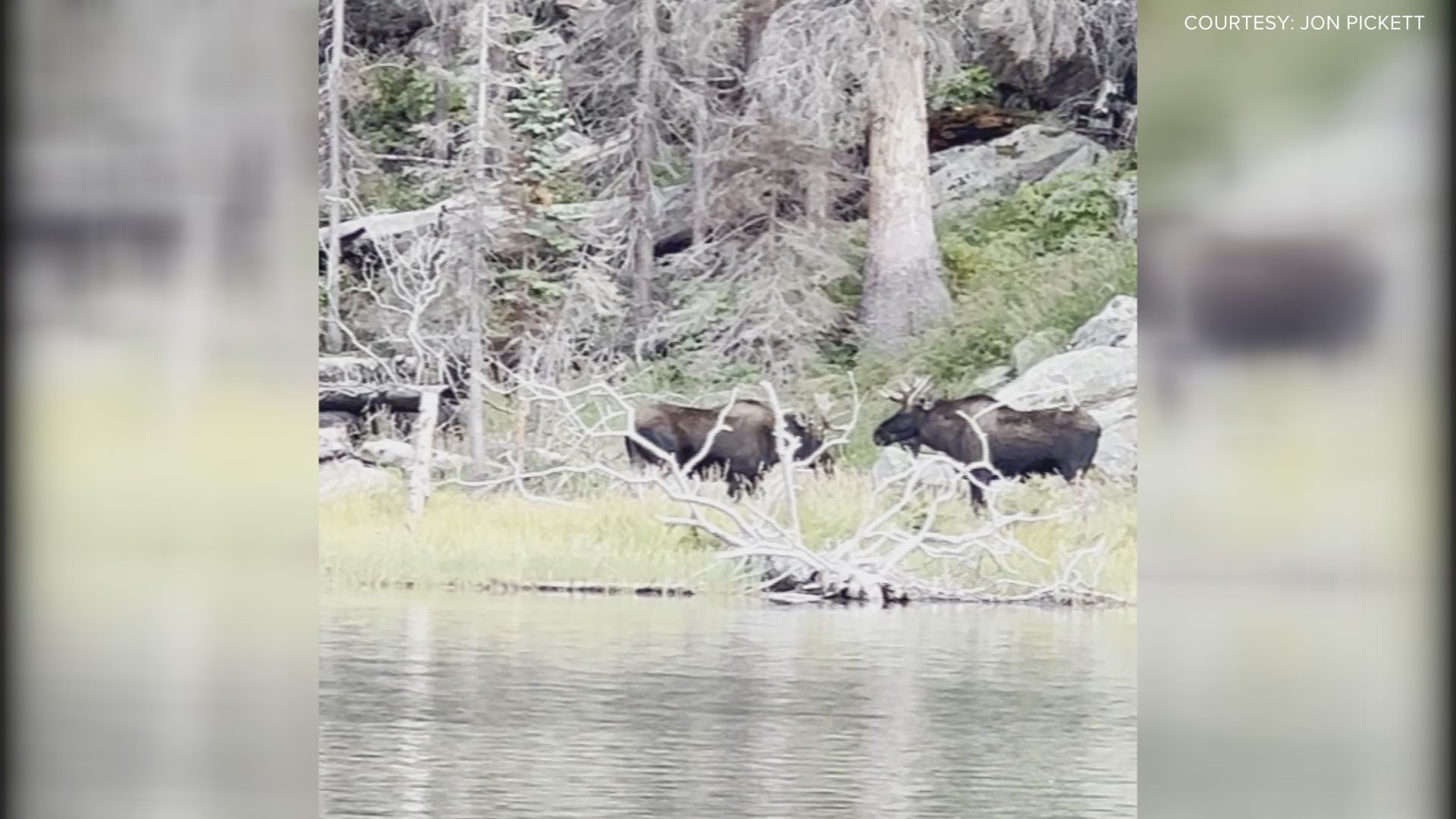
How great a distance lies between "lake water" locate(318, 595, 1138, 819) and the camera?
13.6 ft

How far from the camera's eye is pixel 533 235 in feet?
14.5

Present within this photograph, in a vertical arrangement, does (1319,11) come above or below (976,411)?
Answer: above

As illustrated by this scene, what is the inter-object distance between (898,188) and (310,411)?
1366mm

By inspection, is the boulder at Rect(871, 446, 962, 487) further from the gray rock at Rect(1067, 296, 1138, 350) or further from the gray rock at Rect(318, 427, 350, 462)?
the gray rock at Rect(318, 427, 350, 462)

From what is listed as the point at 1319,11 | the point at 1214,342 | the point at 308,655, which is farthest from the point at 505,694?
the point at 1319,11

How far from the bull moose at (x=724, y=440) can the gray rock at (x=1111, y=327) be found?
61 cm

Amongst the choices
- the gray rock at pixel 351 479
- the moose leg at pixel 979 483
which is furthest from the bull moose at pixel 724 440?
the gray rock at pixel 351 479

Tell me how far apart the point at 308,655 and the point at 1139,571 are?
1.80 meters

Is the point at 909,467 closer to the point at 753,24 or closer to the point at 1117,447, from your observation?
the point at 1117,447

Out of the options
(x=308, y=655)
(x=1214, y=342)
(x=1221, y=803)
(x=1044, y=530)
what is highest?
(x=1214, y=342)

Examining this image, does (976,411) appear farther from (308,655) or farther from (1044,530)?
(308,655)

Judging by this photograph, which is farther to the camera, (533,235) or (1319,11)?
(533,235)

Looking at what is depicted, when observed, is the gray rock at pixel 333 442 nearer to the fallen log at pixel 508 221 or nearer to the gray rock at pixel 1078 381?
the fallen log at pixel 508 221

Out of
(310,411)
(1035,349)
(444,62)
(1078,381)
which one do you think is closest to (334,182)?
(444,62)
